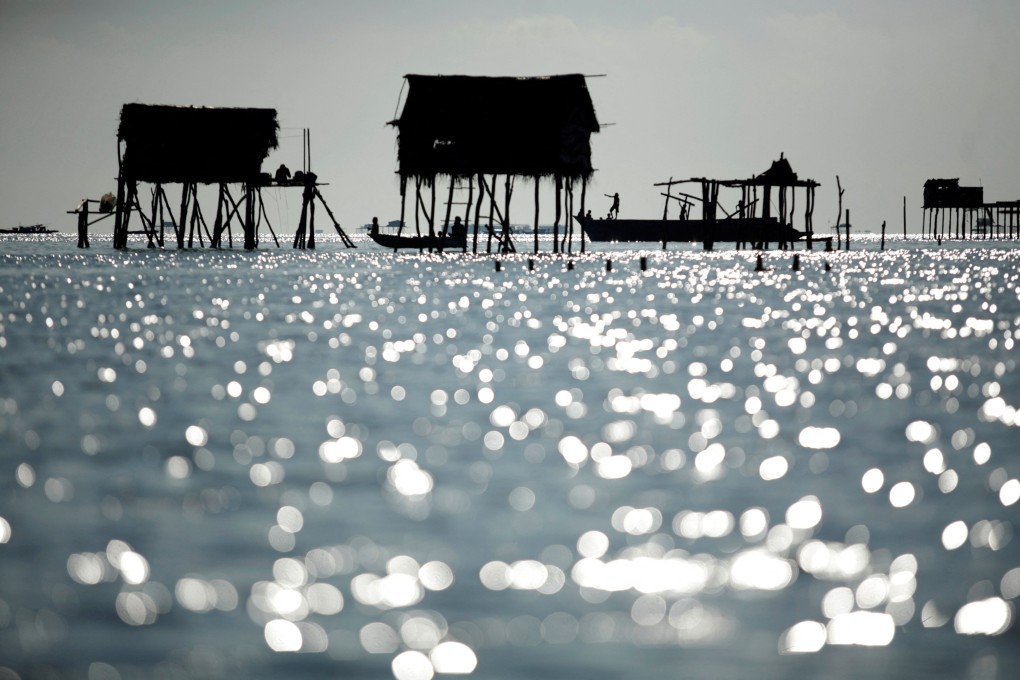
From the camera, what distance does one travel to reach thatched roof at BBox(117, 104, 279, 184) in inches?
2484

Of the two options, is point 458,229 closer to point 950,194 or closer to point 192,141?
point 192,141

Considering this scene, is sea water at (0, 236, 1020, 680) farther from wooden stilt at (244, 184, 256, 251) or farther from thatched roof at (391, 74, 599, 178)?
wooden stilt at (244, 184, 256, 251)

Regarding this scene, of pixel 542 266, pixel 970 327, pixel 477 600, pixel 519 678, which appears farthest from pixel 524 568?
pixel 542 266

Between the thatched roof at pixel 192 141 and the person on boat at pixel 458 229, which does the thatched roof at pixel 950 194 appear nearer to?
the person on boat at pixel 458 229

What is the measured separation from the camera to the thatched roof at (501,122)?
197 feet

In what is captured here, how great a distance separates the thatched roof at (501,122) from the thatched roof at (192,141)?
6829mm

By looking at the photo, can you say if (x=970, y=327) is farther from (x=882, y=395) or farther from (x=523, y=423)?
(x=523, y=423)

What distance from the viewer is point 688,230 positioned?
10681 centimetres

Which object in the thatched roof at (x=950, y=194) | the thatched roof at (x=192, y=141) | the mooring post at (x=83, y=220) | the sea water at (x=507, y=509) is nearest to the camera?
the sea water at (x=507, y=509)

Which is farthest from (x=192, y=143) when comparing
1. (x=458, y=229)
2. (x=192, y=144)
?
(x=458, y=229)

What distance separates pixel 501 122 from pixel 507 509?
52.0 metres

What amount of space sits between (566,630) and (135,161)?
59932 mm

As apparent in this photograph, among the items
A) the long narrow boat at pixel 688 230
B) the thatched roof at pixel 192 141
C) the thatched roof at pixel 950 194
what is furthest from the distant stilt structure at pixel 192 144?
the thatched roof at pixel 950 194

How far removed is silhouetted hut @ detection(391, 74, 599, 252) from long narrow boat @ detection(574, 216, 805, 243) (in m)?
23.2
